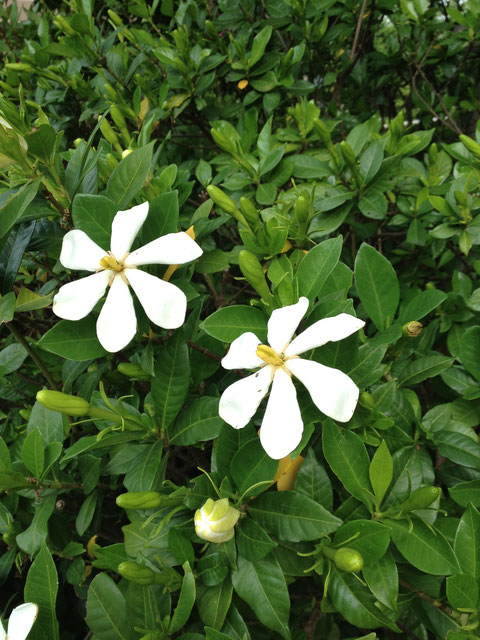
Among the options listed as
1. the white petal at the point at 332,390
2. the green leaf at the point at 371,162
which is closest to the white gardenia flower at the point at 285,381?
the white petal at the point at 332,390

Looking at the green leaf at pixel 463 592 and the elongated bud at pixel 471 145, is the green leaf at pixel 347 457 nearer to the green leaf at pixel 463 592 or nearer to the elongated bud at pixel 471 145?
the green leaf at pixel 463 592

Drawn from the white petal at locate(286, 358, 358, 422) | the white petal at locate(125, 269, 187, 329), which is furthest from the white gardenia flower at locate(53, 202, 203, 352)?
the white petal at locate(286, 358, 358, 422)

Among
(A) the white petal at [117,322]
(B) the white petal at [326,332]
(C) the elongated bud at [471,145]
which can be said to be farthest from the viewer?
(C) the elongated bud at [471,145]

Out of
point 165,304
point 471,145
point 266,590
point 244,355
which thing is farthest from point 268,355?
point 471,145

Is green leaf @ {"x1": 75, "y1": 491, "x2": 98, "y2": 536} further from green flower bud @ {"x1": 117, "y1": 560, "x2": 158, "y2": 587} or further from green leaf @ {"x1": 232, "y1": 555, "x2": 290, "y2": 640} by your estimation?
green leaf @ {"x1": 232, "y1": 555, "x2": 290, "y2": 640}

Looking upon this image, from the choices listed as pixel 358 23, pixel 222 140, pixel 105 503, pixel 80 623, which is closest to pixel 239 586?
pixel 105 503
